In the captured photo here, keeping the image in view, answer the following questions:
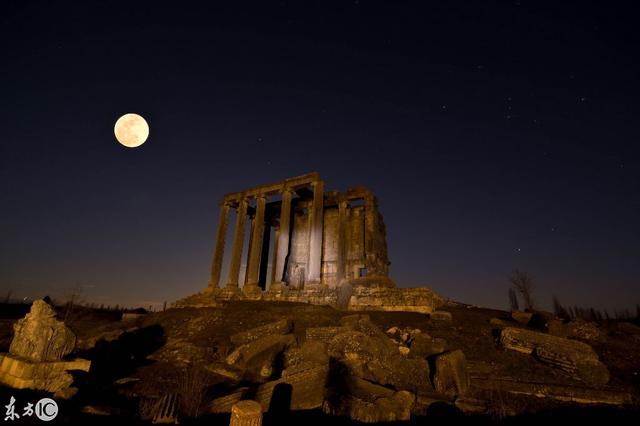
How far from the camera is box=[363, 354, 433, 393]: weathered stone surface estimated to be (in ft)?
28.5

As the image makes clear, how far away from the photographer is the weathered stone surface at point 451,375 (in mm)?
8306

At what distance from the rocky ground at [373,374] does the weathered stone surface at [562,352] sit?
0.10 ft

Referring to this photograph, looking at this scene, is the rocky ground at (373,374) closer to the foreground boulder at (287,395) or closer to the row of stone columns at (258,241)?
the foreground boulder at (287,395)

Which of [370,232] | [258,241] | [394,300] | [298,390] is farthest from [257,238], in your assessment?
[298,390]

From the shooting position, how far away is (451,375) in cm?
853

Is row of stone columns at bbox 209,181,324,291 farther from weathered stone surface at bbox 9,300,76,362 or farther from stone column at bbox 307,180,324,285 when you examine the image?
weathered stone surface at bbox 9,300,76,362

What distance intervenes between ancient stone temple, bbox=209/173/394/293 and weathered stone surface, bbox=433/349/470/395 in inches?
745

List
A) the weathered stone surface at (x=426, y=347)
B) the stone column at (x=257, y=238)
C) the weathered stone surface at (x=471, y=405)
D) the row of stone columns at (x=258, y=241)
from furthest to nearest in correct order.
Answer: the stone column at (x=257, y=238) → the row of stone columns at (x=258, y=241) → the weathered stone surface at (x=426, y=347) → the weathered stone surface at (x=471, y=405)

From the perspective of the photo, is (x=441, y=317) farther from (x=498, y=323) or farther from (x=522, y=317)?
(x=522, y=317)

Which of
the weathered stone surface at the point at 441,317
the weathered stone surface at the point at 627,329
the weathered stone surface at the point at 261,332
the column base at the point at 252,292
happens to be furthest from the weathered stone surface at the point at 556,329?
the column base at the point at 252,292

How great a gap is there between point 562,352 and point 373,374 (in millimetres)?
6040

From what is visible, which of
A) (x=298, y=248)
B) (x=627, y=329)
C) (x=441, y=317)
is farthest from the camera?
(x=298, y=248)

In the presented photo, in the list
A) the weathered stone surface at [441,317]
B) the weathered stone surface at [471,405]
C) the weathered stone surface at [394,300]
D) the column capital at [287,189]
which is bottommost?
the weathered stone surface at [471,405]

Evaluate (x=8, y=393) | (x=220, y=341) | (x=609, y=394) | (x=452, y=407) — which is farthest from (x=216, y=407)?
(x=609, y=394)
